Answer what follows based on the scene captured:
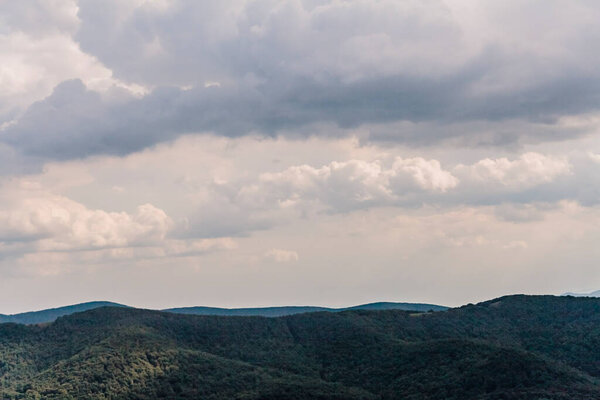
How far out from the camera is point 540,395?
19925 centimetres

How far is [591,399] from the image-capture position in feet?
638

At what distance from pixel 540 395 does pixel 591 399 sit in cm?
1364
